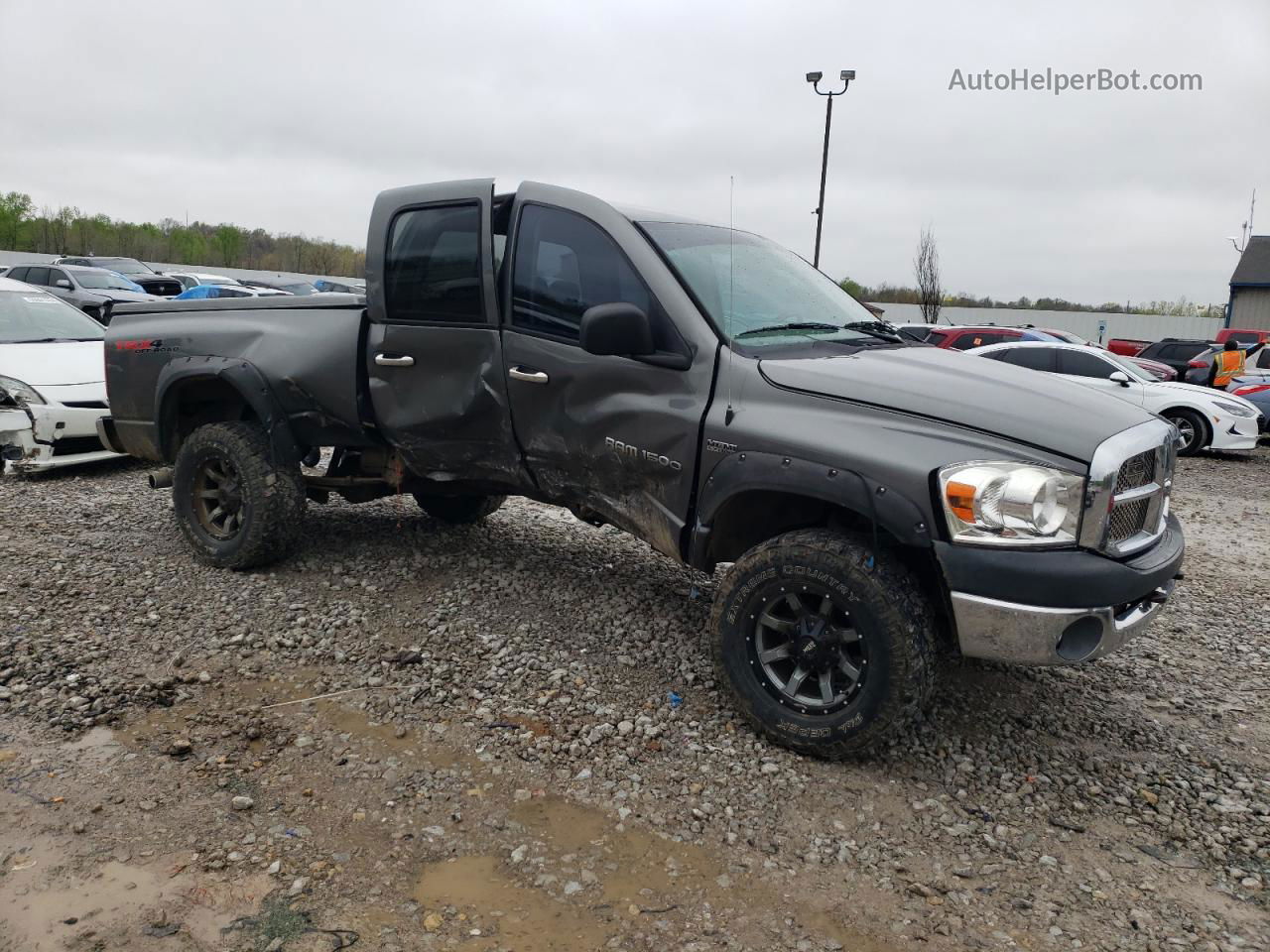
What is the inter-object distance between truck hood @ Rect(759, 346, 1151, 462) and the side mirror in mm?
494

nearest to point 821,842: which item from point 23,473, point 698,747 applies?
point 698,747

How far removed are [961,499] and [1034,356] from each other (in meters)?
12.1

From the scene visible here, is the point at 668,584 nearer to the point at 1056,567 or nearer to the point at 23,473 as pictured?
the point at 1056,567

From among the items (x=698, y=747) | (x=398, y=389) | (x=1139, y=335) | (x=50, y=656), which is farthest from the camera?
(x=1139, y=335)

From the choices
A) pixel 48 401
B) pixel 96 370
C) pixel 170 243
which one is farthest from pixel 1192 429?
pixel 170 243

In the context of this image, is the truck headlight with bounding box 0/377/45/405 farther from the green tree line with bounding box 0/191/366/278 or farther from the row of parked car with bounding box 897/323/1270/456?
the green tree line with bounding box 0/191/366/278

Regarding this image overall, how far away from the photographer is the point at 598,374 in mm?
4129

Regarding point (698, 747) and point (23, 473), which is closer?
point (698, 747)

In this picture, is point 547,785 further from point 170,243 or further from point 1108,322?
point 170,243

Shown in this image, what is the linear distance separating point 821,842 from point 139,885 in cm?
210

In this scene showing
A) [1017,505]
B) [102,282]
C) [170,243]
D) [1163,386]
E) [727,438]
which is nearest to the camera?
[1017,505]

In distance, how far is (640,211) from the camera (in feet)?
14.5

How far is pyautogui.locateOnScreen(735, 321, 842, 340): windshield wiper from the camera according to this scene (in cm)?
401

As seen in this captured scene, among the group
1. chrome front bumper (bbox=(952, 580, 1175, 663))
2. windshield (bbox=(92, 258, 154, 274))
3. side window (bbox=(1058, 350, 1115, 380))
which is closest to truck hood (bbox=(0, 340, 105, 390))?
chrome front bumper (bbox=(952, 580, 1175, 663))
